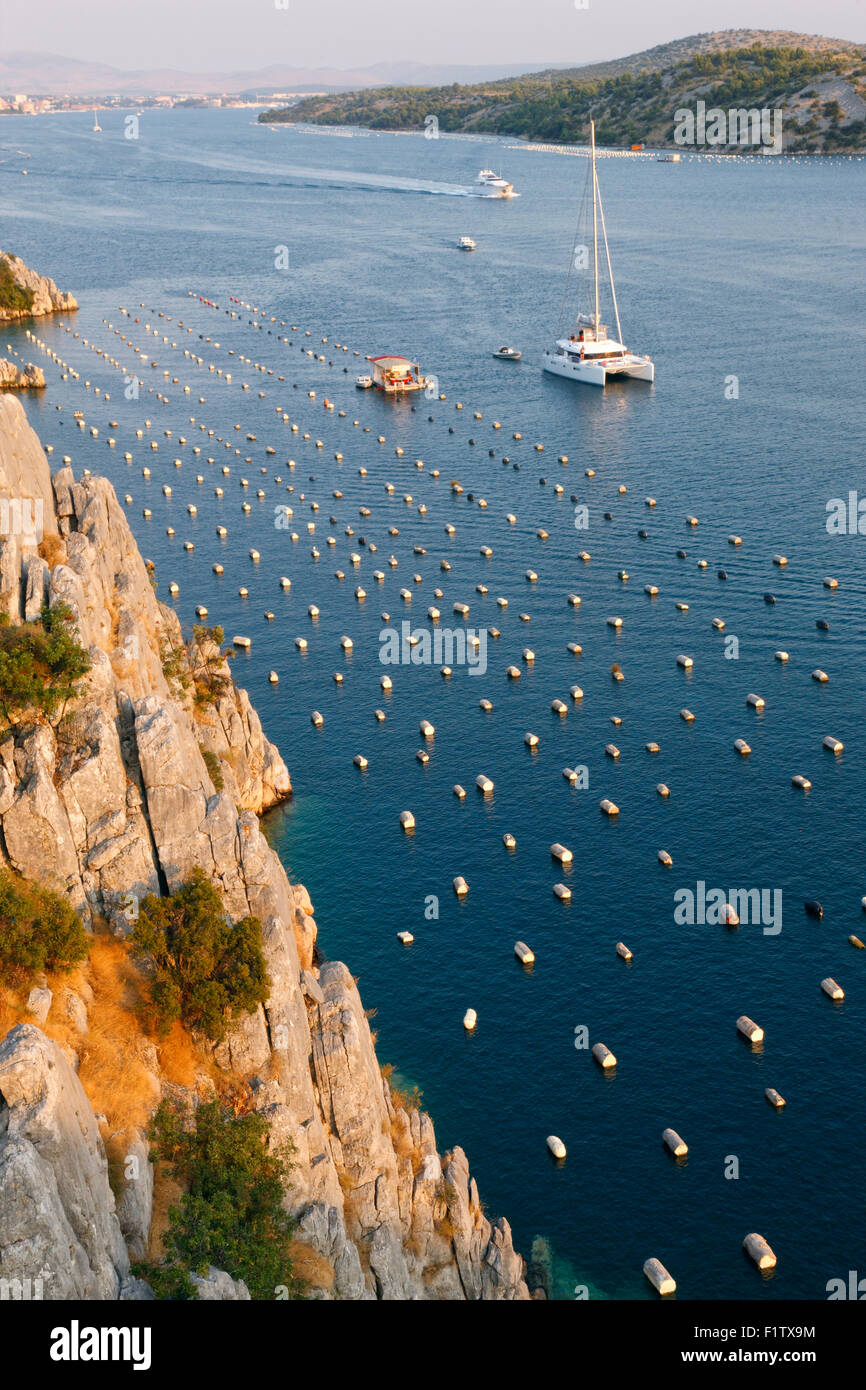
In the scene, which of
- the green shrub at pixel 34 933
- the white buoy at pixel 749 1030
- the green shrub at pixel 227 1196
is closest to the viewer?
the green shrub at pixel 227 1196

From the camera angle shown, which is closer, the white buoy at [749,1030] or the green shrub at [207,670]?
the white buoy at [749,1030]

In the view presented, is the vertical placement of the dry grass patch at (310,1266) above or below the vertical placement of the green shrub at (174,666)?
below

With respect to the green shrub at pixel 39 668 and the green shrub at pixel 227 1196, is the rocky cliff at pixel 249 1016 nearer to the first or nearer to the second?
the green shrub at pixel 39 668

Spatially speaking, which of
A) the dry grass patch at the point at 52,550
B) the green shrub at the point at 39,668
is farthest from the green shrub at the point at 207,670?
the green shrub at the point at 39,668

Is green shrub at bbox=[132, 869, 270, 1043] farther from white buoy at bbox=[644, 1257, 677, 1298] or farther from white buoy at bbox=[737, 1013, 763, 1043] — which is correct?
white buoy at bbox=[737, 1013, 763, 1043]

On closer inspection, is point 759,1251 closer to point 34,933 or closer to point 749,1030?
point 749,1030

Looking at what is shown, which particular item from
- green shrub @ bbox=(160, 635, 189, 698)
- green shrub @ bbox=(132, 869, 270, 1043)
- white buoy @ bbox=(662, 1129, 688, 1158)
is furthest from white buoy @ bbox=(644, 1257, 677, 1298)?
green shrub @ bbox=(160, 635, 189, 698)
